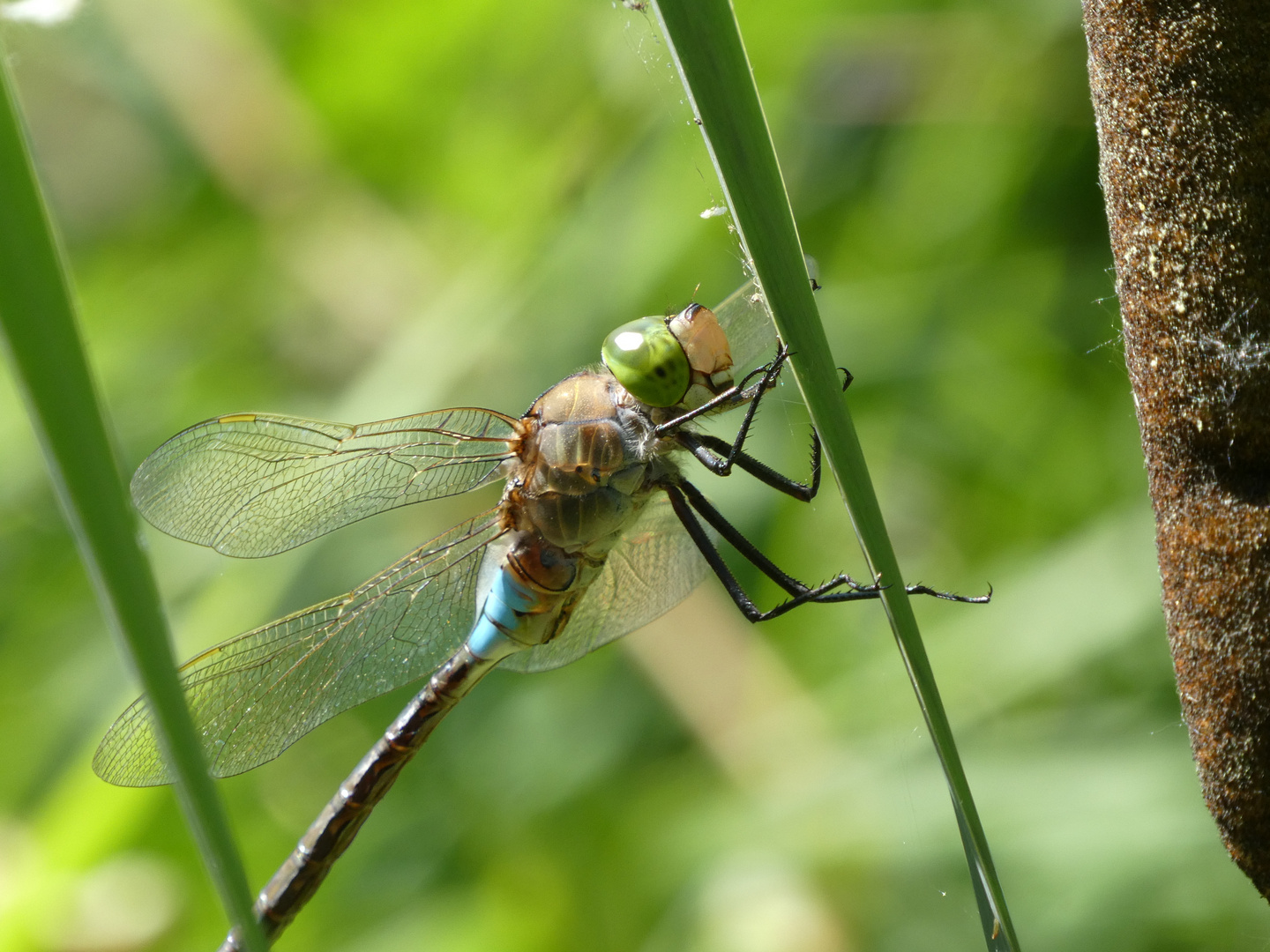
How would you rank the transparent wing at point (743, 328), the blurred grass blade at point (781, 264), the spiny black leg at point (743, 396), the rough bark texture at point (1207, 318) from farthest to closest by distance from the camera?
the transparent wing at point (743, 328) < the spiny black leg at point (743, 396) < the rough bark texture at point (1207, 318) < the blurred grass blade at point (781, 264)

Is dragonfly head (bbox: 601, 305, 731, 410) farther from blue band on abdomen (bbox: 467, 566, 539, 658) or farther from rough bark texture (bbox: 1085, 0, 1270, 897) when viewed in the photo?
rough bark texture (bbox: 1085, 0, 1270, 897)

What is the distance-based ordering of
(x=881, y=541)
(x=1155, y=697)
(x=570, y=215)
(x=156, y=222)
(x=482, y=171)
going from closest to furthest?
1. (x=881, y=541)
2. (x=1155, y=697)
3. (x=570, y=215)
4. (x=482, y=171)
5. (x=156, y=222)

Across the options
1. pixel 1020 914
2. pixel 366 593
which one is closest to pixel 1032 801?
pixel 1020 914

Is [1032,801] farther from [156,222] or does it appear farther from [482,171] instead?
[156,222]

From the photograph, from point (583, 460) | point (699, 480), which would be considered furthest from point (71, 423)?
point (699, 480)

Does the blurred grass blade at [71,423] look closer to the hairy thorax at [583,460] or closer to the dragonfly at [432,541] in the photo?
the dragonfly at [432,541]

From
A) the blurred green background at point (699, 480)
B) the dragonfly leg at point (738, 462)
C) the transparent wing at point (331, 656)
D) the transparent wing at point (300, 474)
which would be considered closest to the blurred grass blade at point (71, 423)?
the dragonfly leg at point (738, 462)
